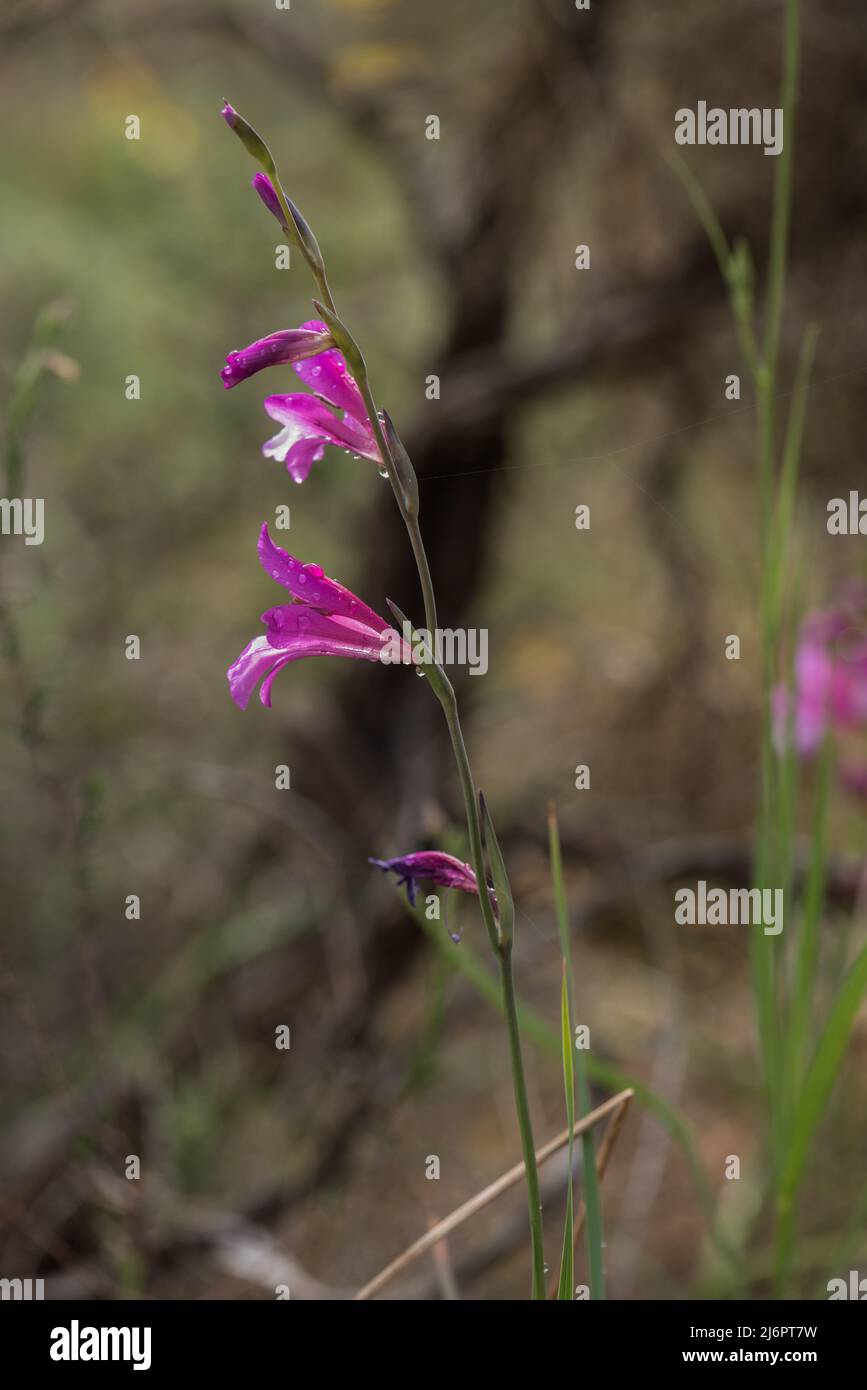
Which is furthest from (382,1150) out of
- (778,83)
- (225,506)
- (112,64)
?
(112,64)

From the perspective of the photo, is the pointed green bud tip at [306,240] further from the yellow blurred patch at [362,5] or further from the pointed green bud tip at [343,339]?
the yellow blurred patch at [362,5]

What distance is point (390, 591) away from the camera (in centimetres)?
220

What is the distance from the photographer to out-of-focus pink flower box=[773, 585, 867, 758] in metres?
A: 1.51

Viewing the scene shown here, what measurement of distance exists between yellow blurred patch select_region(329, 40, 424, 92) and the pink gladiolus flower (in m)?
1.62

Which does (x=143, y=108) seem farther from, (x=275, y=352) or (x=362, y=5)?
(x=275, y=352)

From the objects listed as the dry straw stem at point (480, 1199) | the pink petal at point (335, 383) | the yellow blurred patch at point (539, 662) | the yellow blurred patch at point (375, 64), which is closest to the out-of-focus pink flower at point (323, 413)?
the pink petal at point (335, 383)

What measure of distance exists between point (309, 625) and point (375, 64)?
164 centimetres

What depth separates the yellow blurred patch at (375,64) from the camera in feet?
6.17

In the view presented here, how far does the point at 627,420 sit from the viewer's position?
220cm

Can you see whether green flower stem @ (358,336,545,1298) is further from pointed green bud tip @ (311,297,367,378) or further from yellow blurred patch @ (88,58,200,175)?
yellow blurred patch @ (88,58,200,175)

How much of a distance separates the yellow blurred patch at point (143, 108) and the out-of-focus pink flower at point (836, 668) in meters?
1.44

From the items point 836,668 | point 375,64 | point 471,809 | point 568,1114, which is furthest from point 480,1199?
point 375,64

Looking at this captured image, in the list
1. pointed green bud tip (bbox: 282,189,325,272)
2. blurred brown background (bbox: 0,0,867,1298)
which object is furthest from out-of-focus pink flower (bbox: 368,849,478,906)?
blurred brown background (bbox: 0,0,867,1298)

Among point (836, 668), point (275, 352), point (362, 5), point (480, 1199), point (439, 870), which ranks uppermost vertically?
point (362, 5)
